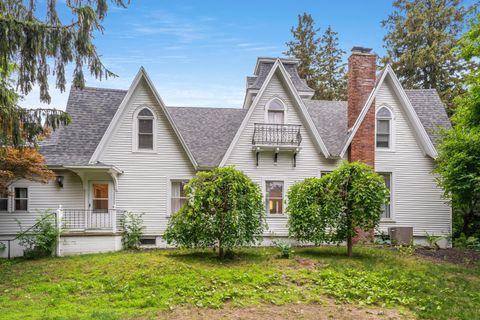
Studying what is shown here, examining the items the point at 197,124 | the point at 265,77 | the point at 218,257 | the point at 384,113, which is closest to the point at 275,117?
the point at 265,77

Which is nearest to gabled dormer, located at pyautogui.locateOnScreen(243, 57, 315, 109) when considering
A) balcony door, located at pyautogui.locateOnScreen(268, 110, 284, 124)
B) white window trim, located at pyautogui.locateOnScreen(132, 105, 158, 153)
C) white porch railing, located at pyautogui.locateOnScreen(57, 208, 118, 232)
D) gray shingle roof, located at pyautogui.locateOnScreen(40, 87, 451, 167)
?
gray shingle roof, located at pyautogui.locateOnScreen(40, 87, 451, 167)

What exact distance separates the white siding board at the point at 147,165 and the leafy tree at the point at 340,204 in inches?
202

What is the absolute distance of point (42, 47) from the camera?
370 inches

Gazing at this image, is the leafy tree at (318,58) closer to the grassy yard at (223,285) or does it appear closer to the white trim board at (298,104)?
the white trim board at (298,104)

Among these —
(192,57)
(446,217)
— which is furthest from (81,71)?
(446,217)

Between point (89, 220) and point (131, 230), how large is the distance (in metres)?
1.59

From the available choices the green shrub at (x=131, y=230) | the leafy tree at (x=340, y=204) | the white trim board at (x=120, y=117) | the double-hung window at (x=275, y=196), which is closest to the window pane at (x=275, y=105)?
the double-hung window at (x=275, y=196)

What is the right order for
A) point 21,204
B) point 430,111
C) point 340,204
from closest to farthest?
point 340,204 → point 21,204 → point 430,111

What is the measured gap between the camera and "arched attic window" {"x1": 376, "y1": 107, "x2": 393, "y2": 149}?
18.0 m

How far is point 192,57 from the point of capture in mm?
13500

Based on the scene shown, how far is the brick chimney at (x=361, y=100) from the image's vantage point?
17.5 meters

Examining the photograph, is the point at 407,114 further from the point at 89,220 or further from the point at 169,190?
the point at 89,220

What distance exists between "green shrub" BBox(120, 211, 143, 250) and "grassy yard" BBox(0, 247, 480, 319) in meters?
2.51

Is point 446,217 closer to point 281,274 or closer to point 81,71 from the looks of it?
point 281,274
